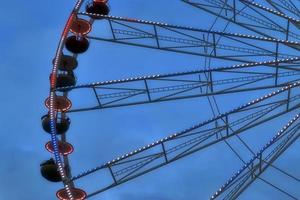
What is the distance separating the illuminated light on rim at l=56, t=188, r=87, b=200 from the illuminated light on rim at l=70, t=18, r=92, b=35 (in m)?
5.46

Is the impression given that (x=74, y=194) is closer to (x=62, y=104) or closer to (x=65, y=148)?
(x=65, y=148)

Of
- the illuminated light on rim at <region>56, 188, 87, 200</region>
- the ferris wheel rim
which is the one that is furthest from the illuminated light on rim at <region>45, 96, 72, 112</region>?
the illuminated light on rim at <region>56, 188, 87, 200</region>

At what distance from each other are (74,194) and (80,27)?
18.8ft

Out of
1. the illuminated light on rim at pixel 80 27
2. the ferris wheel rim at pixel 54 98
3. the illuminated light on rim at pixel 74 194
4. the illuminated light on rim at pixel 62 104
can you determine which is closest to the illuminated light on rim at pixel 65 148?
the ferris wheel rim at pixel 54 98

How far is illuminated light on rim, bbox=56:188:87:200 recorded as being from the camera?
15406 mm

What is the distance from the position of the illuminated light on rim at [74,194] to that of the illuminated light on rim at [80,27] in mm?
5459

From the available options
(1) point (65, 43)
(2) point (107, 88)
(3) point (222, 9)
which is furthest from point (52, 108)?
(3) point (222, 9)

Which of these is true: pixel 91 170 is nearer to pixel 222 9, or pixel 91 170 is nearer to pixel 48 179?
pixel 48 179

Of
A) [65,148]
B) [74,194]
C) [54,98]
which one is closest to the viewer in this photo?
[74,194]

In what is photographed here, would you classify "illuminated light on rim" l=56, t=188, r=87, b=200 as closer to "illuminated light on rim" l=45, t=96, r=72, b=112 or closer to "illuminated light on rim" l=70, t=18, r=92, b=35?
"illuminated light on rim" l=45, t=96, r=72, b=112

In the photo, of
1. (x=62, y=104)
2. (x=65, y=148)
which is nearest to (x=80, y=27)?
(x=62, y=104)

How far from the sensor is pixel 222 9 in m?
18.6

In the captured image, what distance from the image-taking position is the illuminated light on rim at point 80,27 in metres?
18.7

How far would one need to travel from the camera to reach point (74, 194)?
15352 mm
